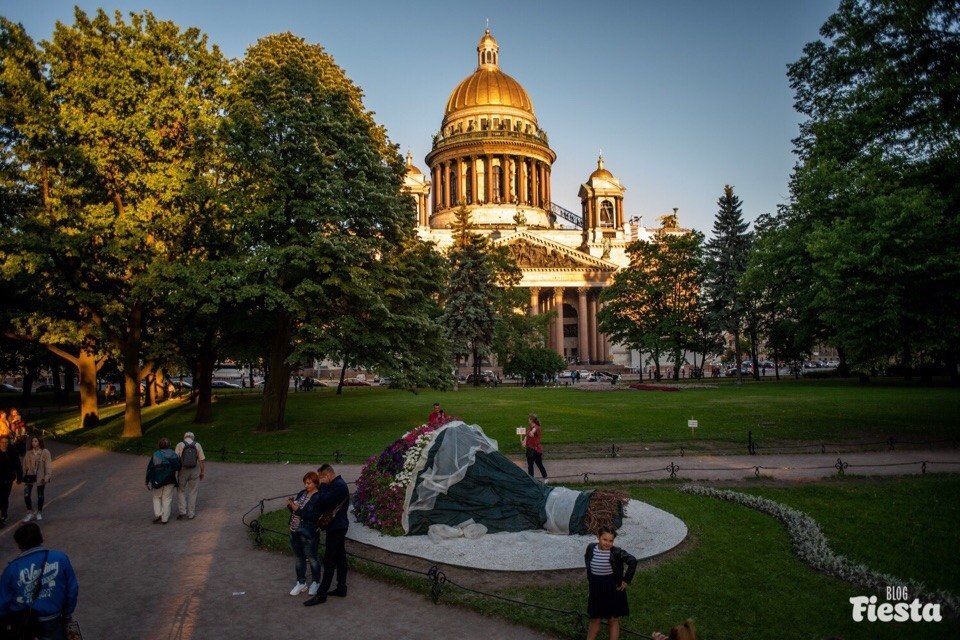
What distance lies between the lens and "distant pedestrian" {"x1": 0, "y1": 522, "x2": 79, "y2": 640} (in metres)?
5.31

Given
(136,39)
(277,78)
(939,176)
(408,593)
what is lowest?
(408,593)

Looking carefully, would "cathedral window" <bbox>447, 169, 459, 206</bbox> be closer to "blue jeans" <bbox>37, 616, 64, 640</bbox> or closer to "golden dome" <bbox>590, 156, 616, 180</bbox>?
"golden dome" <bbox>590, 156, 616, 180</bbox>

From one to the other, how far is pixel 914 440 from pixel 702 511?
35.7 feet

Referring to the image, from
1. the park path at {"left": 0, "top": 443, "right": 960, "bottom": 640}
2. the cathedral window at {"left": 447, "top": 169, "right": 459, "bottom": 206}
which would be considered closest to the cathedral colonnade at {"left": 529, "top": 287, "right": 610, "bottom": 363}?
the cathedral window at {"left": 447, "top": 169, "right": 459, "bottom": 206}

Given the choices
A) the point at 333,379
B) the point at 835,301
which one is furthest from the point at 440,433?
the point at 333,379

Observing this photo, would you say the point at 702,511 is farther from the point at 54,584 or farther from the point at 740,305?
the point at 740,305

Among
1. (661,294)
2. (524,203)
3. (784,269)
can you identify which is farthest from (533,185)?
(784,269)

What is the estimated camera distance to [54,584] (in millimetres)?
5426

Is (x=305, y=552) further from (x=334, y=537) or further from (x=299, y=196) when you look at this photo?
(x=299, y=196)

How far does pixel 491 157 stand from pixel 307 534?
82.6 metres

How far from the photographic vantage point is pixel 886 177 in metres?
15.6

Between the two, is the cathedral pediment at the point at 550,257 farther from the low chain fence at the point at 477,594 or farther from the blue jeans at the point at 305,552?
the blue jeans at the point at 305,552

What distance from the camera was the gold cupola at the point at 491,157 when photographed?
8619 centimetres

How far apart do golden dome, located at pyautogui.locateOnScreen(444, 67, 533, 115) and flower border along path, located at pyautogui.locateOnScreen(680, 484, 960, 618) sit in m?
84.7
